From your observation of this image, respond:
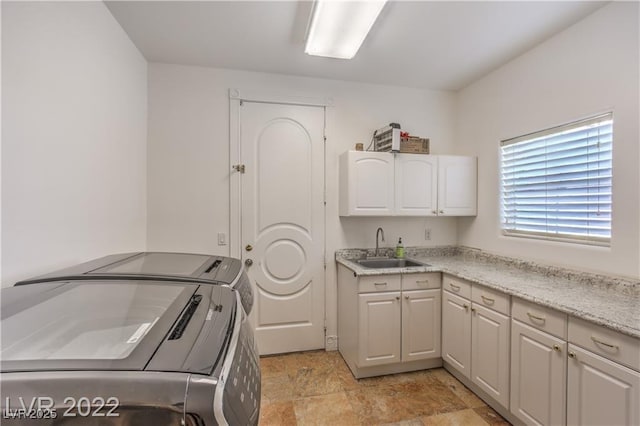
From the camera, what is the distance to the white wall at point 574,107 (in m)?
1.71

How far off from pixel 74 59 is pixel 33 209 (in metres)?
0.82

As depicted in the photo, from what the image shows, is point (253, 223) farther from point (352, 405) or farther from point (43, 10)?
point (43, 10)

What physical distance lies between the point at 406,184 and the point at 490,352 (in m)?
1.49

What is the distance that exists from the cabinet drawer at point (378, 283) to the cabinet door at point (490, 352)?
0.59 meters

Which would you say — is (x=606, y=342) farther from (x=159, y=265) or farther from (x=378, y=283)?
(x=159, y=265)

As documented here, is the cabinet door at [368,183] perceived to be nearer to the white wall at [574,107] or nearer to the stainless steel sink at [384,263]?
the stainless steel sink at [384,263]

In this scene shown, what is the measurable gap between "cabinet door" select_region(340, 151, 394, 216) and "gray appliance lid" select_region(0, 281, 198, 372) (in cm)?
185

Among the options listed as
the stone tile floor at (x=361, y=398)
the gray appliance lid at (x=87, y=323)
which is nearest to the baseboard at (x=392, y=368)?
the stone tile floor at (x=361, y=398)

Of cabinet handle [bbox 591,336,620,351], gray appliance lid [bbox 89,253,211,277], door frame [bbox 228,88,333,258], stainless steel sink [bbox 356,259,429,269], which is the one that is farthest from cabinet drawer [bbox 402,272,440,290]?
gray appliance lid [bbox 89,253,211,277]

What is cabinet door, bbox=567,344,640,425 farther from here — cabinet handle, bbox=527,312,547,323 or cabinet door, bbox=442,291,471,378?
cabinet door, bbox=442,291,471,378

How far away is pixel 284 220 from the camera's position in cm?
278

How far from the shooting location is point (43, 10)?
129 centimetres

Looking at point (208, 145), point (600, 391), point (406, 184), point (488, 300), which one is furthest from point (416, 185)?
point (208, 145)

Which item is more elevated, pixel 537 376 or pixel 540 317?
pixel 540 317
